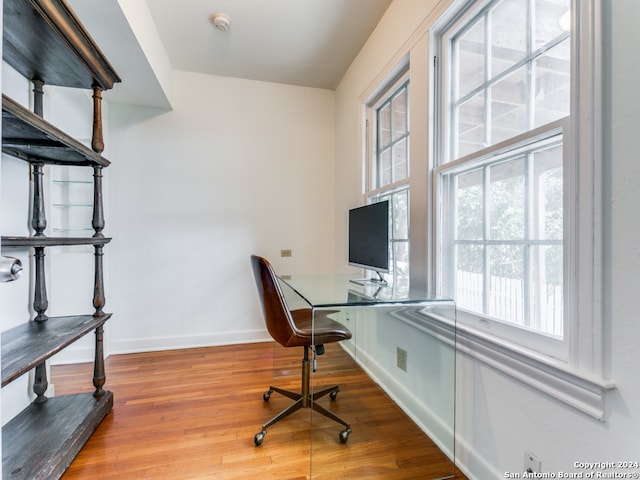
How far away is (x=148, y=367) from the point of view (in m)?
2.58

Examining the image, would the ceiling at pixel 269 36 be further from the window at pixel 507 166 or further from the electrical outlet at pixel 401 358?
the electrical outlet at pixel 401 358

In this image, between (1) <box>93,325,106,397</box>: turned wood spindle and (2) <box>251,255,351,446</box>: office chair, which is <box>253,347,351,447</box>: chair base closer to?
(2) <box>251,255,351,446</box>: office chair

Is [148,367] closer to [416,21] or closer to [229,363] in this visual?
[229,363]

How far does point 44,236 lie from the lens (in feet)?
5.39

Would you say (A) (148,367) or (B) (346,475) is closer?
(B) (346,475)

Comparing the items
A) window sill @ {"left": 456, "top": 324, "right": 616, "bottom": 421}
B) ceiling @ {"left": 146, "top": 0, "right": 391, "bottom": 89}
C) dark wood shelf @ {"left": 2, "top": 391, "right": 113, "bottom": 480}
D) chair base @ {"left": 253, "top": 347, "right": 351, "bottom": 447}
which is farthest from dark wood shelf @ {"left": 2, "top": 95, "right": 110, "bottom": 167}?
window sill @ {"left": 456, "top": 324, "right": 616, "bottom": 421}

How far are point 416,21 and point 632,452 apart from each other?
212 centimetres

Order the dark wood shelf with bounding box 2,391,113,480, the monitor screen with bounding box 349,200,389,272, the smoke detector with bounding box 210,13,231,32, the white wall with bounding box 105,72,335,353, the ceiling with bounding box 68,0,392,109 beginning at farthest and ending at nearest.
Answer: the white wall with bounding box 105,72,335,353 → the smoke detector with bounding box 210,13,231,32 → the ceiling with bounding box 68,0,392,109 → the monitor screen with bounding box 349,200,389,272 → the dark wood shelf with bounding box 2,391,113,480

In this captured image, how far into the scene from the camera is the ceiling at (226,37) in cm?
196

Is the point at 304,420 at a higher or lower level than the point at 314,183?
lower

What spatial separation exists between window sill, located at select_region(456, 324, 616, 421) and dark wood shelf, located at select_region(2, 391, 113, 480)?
1907 millimetres

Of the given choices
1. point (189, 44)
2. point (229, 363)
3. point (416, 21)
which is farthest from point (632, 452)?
point (189, 44)

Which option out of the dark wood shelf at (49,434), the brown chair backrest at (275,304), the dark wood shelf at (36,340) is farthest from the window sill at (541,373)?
the dark wood shelf at (49,434)

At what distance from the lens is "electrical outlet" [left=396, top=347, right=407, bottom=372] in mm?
1969
